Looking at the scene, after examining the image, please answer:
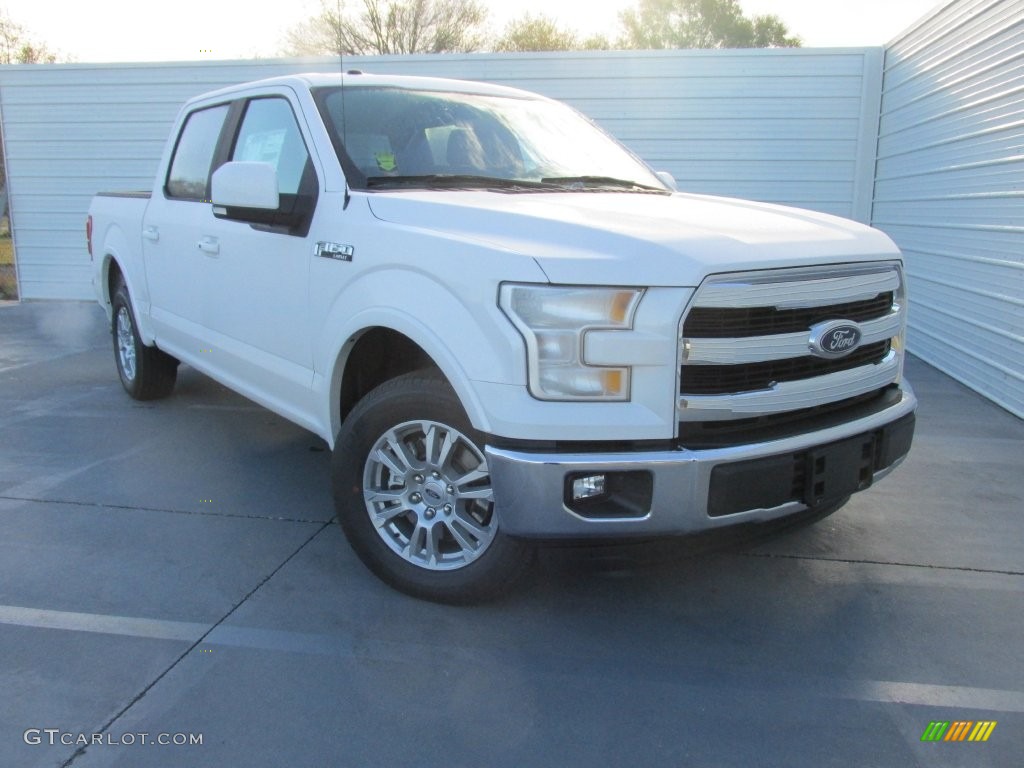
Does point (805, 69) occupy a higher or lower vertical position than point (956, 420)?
higher

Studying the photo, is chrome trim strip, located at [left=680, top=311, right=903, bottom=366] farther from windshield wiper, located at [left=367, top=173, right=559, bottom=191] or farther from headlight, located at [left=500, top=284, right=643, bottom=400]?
windshield wiper, located at [left=367, top=173, right=559, bottom=191]

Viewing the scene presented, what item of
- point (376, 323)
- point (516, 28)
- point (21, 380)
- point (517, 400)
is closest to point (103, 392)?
point (21, 380)

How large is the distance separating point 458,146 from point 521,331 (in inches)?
63.2

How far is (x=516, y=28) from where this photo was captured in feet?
112

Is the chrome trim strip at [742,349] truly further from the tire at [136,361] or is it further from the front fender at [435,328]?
the tire at [136,361]

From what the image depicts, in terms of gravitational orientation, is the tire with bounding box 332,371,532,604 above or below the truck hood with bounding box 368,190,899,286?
below

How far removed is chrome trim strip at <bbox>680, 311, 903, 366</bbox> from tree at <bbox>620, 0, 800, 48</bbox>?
145 ft

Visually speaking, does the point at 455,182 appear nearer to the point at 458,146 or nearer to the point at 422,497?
the point at 458,146

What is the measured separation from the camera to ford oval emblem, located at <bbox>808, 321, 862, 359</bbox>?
2.92 meters

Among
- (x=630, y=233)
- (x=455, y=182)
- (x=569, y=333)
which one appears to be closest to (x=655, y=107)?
(x=455, y=182)

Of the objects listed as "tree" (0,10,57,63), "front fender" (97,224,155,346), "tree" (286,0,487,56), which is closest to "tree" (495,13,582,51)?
"tree" (286,0,487,56)

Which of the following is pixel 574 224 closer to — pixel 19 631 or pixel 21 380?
pixel 19 631

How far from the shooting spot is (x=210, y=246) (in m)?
4.50

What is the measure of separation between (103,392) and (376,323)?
453 cm
